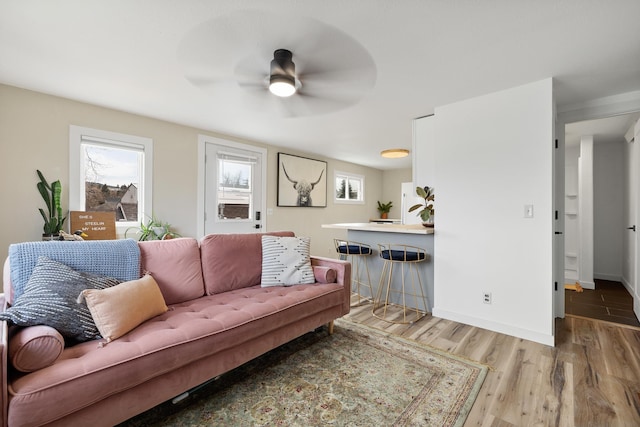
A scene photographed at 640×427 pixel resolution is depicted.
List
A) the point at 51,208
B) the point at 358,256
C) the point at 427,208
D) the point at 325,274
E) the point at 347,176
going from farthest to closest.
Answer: the point at 347,176 < the point at 358,256 < the point at 427,208 < the point at 51,208 < the point at 325,274

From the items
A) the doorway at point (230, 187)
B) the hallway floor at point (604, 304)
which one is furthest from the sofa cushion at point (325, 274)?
the hallway floor at point (604, 304)

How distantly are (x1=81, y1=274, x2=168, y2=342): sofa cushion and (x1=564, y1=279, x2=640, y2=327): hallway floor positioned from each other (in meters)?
4.08

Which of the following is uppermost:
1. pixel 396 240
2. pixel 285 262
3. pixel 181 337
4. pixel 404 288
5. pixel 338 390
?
pixel 396 240

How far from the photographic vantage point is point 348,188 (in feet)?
21.5

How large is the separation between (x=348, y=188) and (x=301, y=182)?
5.31 ft

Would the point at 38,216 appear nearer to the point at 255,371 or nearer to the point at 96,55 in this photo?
the point at 96,55

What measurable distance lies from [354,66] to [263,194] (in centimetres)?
287

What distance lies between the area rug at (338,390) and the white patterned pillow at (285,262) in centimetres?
53

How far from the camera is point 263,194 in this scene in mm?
4648

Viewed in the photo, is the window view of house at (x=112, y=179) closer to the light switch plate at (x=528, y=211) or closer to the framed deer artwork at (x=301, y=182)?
the framed deer artwork at (x=301, y=182)

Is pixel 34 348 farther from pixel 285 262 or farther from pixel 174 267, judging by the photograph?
pixel 285 262

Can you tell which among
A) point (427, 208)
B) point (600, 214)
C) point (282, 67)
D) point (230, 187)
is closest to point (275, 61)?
point (282, 67)

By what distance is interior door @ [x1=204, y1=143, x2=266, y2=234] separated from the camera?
13.1 ft

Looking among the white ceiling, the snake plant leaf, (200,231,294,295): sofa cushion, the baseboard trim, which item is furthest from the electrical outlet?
the snake plant leaf
